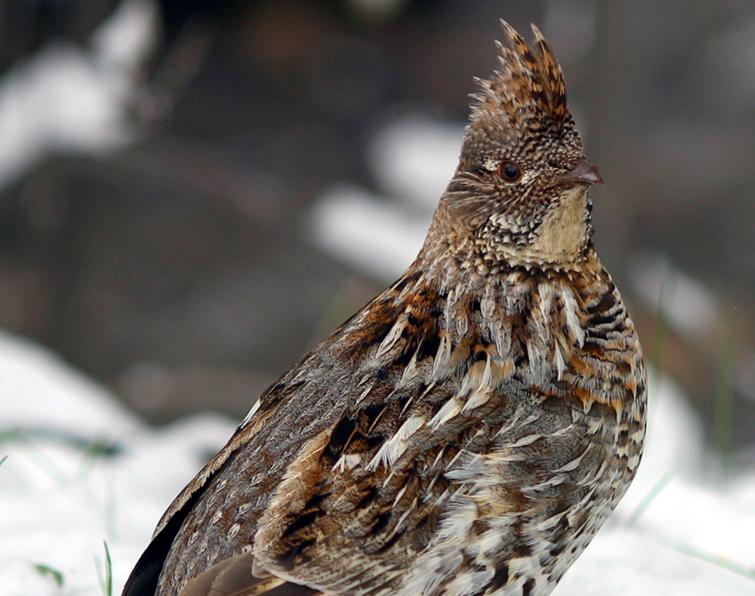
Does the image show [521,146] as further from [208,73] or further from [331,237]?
[208,73]

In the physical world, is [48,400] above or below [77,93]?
below

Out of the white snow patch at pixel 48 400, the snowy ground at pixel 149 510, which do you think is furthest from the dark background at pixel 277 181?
the snowy ground at pixel 149 510

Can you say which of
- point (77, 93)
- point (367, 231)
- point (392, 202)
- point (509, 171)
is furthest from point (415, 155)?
point (509, 171)

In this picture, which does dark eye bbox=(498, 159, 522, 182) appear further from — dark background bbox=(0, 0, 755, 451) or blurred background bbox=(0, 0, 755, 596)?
dark background bbox=(0, 0, 755, 451)

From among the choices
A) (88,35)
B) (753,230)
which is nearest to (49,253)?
(88,35)

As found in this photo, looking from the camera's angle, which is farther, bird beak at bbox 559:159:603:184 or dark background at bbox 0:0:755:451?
dark background at bbox 0:0:755:451

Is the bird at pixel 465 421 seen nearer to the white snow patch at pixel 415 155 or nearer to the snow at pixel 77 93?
the snow at pixel 77 93

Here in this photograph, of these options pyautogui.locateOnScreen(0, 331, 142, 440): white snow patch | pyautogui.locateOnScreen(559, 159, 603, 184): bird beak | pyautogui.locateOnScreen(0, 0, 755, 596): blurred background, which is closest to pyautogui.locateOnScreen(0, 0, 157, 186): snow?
pyautogui.locateOnScreen(0, 0, 755, 596): blurred background

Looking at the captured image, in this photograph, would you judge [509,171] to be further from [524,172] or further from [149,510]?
[149,510]
